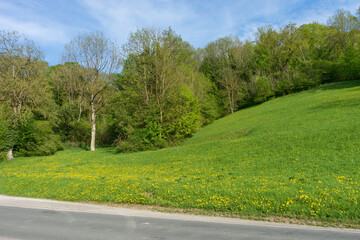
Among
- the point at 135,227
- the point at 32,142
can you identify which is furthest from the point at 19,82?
the point at 135,227

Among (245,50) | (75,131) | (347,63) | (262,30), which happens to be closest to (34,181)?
(75,131)

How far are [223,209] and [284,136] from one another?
1330cm

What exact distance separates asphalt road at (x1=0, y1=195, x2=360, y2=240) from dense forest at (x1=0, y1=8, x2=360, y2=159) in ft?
65.5

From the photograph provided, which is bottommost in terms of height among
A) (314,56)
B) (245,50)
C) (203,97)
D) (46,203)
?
(46,203)

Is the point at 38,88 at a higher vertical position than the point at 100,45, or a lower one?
lower

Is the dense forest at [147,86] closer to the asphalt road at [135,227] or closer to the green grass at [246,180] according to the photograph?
the green grass at [246,180]

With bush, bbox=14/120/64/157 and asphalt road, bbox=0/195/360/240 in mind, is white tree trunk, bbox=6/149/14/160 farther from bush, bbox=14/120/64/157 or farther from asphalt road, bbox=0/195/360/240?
asphalt road, bbox=0/195/360/240

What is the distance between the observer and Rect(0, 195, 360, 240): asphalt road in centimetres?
686

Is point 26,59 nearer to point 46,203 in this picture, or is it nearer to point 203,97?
point 46,203

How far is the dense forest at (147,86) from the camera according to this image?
29.9 m

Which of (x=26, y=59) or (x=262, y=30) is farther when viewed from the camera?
(x=262, y=30)

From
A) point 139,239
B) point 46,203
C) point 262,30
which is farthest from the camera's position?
point 262,30

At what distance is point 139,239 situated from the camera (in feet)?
22.0

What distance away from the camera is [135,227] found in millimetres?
7699
